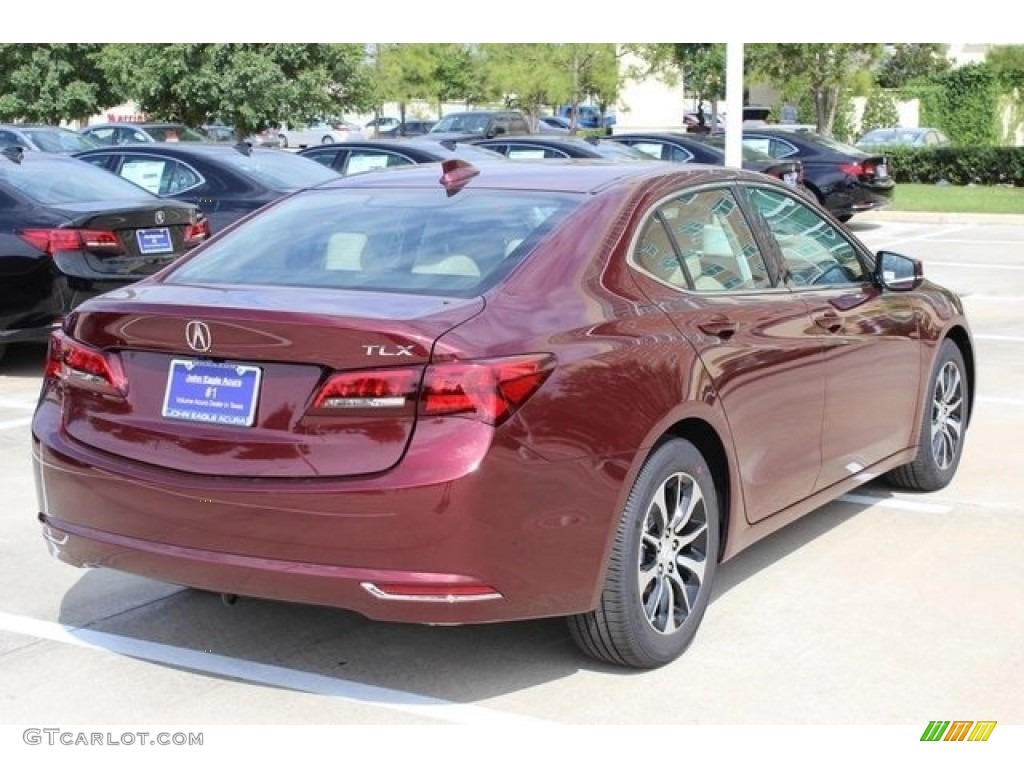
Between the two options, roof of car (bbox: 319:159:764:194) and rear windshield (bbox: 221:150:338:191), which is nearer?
roof of car (bbox: 319:159:764:194)

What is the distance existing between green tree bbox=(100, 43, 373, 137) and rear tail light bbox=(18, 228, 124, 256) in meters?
22.8

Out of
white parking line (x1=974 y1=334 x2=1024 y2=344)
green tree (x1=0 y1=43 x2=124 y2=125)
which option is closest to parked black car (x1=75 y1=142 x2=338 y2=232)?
white parking line (x1=974 y1=334 x2=1024 y2=344)

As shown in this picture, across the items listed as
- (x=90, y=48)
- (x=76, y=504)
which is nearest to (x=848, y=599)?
(x=76, y=504)

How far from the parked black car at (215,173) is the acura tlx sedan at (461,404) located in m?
7.58

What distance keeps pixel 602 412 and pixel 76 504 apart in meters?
1.60

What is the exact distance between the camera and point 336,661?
4723 mm

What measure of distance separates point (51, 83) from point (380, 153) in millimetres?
22181

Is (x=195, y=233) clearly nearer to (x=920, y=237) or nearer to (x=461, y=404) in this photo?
(x=461, y=404)

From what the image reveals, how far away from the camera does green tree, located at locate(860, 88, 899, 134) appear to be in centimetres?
4350

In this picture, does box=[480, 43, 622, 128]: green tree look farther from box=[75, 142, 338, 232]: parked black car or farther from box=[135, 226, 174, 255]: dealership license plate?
box=[135, 226, 174, 255]: dealership license plate

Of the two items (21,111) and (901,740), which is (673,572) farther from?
(21,111)

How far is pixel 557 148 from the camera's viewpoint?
18.4 meters

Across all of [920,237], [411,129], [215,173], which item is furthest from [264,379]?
[411,129]

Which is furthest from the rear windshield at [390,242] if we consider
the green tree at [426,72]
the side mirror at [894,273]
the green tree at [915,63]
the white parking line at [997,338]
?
the green tree at [915,63]
